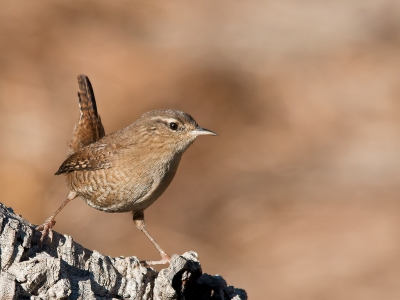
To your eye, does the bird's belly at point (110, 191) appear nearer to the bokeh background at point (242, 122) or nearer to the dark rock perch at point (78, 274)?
the dark rock perch at point (78, 274)

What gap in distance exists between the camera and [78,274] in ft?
12.7

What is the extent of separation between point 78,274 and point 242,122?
24.9 feet

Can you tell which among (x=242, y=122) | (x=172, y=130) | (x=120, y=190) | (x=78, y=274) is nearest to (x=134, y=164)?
(x=120, y=190)

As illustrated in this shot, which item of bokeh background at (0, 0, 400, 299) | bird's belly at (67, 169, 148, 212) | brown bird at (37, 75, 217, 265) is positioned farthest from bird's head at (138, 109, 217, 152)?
bokeh background at (0, 0, 400, 299)

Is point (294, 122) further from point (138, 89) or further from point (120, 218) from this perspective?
point (120, 218)

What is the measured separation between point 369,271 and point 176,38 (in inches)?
202

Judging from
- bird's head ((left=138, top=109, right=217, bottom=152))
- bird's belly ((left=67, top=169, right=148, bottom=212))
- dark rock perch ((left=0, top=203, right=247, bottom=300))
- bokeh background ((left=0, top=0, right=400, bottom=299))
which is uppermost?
bokeh background ((left=0, top=0, right=400, bottom=299))

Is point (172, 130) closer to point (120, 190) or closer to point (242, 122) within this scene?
point (120, 190)

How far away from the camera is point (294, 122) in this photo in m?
11.4

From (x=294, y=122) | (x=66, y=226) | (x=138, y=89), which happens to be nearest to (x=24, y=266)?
(x=66, y=226)

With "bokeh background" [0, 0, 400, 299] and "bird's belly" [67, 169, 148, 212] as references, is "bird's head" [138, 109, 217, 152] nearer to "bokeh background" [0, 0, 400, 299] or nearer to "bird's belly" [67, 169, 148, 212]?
"bird's belly" [67, 169, 148, 212]

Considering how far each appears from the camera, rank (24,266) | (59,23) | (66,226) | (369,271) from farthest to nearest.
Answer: (59,23)
(66,226)
(369,271)
(24,266)

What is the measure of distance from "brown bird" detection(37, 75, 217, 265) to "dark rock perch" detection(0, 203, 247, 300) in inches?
22.1

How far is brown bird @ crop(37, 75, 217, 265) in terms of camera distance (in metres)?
4.86
